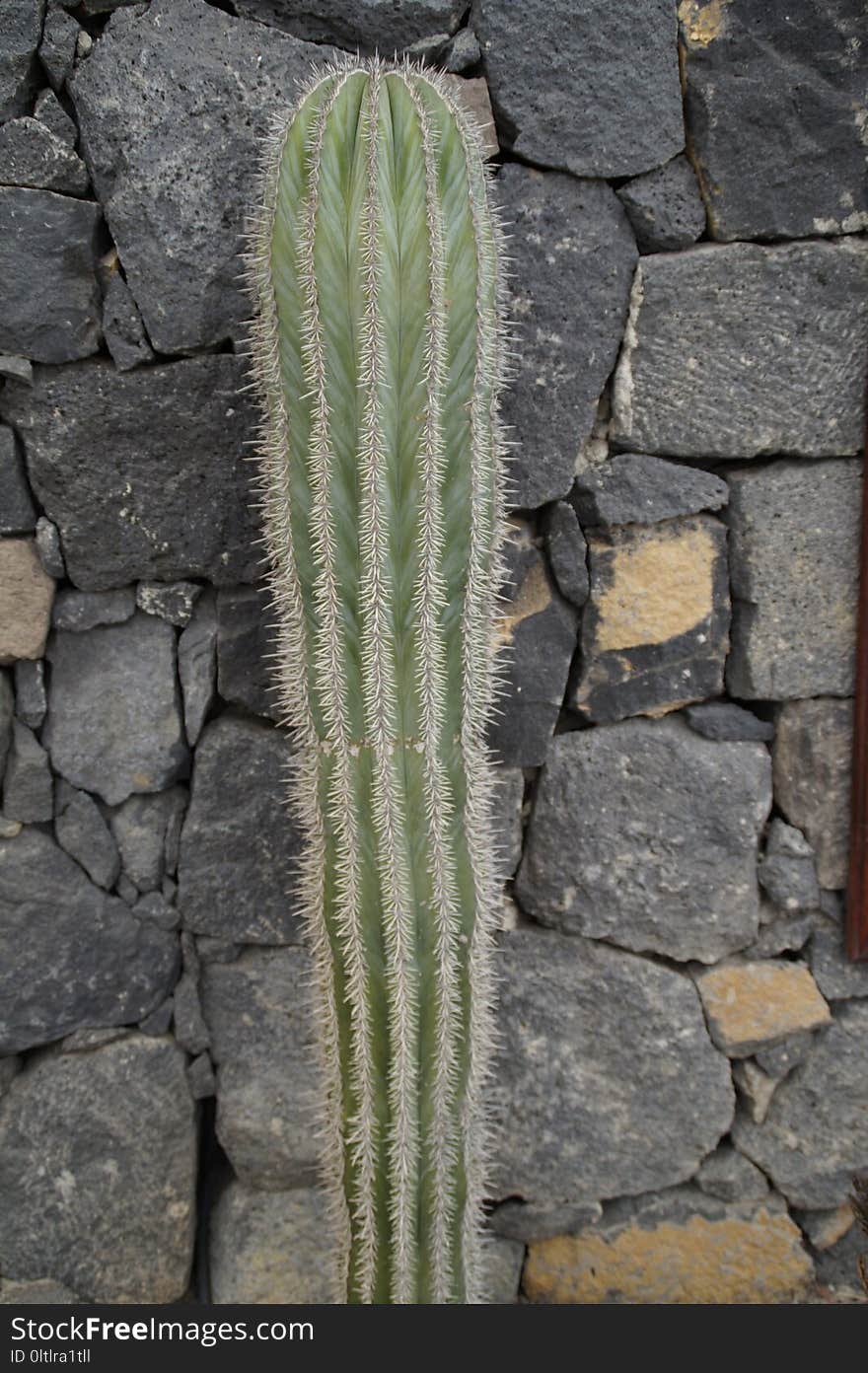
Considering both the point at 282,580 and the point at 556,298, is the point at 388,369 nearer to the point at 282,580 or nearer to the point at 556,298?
the point at 282,580

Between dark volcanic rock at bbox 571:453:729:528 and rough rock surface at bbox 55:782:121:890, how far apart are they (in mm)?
1099

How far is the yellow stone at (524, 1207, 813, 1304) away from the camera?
197 cm

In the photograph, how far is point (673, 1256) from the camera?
1.98m

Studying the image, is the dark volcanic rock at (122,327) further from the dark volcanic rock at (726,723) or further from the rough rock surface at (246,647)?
the dark volcanic rock at (726,723)

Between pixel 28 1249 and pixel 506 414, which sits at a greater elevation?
pixel 506 414

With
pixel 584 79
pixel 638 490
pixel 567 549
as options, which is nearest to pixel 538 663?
pixel 567 549

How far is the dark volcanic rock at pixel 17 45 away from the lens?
145 cm

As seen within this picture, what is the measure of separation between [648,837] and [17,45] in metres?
1.77

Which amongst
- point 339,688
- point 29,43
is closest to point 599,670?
point 339,688

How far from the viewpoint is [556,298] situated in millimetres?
1644

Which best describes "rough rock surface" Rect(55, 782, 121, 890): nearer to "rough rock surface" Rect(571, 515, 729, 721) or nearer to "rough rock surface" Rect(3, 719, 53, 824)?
"rough rock surface" Rect(3, 719, 53, 824)

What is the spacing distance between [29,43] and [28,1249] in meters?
2.17

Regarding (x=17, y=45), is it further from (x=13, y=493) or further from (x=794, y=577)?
(x=794, y=577)

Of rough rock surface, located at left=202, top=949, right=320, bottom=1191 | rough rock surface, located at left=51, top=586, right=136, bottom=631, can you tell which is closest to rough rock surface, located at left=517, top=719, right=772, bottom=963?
rough rock surface, located at left=202, top=949, right=320, bottom=1191
